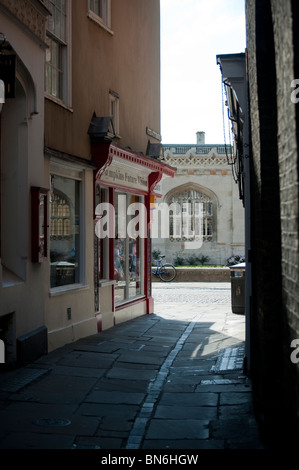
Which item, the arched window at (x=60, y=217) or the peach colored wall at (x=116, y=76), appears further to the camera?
the peach colored wall at (x=116, y=76)

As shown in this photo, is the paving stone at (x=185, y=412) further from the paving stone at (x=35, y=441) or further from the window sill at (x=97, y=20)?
the window sill at (x=97, y=20)

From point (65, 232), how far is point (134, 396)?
175 inches

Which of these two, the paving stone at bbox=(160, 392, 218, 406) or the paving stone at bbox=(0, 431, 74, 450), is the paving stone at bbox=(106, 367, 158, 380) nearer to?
the paving stone at bbox=(160, 392, 218, 406)

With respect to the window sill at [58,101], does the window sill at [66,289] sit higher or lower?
lower

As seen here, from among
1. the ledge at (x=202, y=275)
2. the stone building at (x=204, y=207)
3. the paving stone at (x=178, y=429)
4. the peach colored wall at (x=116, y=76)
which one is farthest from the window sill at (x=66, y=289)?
the stone building at (x=204, y=207)

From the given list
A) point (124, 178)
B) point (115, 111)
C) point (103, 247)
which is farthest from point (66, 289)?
point (115, 111)

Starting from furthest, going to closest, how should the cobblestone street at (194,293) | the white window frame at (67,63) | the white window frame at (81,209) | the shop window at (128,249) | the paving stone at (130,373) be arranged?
the cobblestone street at (194,293)
the shop window at (128,249)
the white window frame at (67,63)
the white window frame at (81,209)
the paving stone at (130,373)

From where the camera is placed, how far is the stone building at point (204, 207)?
3594cm

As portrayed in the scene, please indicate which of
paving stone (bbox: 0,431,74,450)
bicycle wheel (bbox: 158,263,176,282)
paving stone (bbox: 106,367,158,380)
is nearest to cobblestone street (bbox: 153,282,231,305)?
bicycle wheel (bbox: 158,263,176,282)

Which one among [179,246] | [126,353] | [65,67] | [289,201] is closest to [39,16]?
[65,67]

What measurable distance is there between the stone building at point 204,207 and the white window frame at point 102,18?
22.6 m

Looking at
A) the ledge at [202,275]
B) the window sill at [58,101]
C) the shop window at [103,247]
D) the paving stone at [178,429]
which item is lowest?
the paving stone at [178,429]

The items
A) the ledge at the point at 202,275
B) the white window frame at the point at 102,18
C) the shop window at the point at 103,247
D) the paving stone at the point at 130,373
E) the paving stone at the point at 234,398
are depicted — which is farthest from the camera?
the ledge at the point at 202,275
